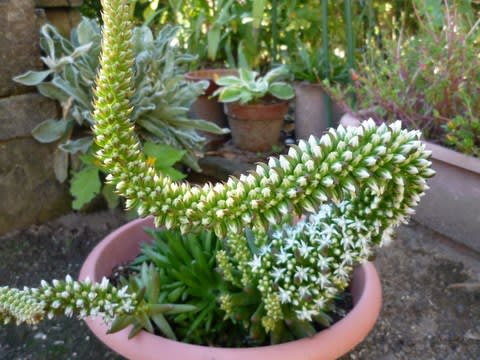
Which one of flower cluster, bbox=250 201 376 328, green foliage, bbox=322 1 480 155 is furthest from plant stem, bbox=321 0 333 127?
flower cluster, bbox=250 201 376 328

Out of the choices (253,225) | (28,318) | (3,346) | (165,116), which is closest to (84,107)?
(165,116)

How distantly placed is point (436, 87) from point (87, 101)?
1347mm

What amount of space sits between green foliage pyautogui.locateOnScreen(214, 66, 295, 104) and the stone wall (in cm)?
82

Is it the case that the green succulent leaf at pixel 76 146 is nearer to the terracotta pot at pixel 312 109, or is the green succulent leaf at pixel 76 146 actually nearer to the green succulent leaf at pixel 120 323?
the green succulent leaf at pixel 120 323

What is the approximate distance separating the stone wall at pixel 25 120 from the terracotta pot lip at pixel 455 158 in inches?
59.4

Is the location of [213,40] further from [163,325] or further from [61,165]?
[163,325]

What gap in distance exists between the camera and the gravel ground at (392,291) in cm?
147

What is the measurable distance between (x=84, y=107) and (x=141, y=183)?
124 centimetres

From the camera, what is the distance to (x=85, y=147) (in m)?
1.90

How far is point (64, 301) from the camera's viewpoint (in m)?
1.02

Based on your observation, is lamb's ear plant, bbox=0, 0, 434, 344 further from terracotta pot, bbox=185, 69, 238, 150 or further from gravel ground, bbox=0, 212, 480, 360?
terracotta pot, bbox=185, 69, 238, 150

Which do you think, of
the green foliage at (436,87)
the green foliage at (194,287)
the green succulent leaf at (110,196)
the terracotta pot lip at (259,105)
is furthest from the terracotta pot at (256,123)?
the green foliage at (194,287)

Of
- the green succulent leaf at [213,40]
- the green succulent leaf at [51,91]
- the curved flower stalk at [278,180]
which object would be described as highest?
the curved flower stalk at [278,180]

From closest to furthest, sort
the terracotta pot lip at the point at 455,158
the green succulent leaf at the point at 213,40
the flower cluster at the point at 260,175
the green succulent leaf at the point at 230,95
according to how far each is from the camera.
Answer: the flower cluster at the point at 260,175 < the terracotta pot lip at the point at 455,158 < the green succulent leaf at the point at 230,95 < the green succulent leaf at the point at 213,40
